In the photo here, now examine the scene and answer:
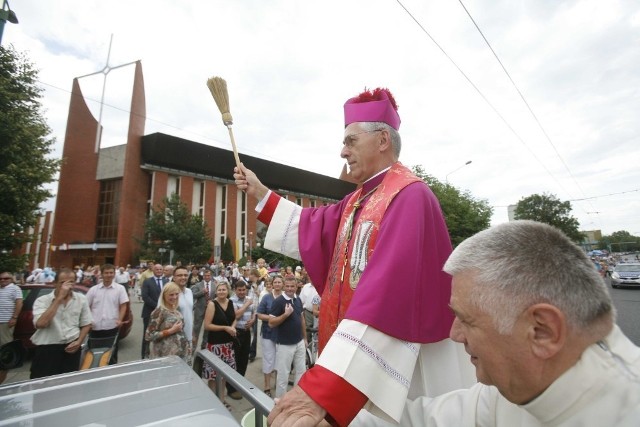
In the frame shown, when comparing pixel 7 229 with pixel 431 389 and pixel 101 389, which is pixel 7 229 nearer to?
pixel 101 389

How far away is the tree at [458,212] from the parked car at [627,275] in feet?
42.4

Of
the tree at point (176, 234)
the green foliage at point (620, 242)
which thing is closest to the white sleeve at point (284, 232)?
the tree at point (176, 234)

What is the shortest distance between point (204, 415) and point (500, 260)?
137 centimetres

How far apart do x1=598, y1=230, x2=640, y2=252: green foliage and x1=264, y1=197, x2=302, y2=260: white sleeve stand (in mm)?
114169

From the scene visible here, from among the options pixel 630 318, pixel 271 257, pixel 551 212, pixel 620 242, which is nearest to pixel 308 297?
pixel 630 318

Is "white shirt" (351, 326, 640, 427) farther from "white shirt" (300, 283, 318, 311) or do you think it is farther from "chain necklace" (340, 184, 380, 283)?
"white shirt" (300, 283, 318, 311)

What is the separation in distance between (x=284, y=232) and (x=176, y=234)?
30611 millimetres

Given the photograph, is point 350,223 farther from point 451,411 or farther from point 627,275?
point 627,275

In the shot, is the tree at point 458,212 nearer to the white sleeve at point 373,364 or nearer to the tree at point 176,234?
the tree at point 176,234

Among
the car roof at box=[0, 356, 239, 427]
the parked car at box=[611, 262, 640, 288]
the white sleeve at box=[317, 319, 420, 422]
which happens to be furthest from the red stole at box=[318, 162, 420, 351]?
the parked car at box=[611, 262, 640, 288]

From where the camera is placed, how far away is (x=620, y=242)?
321 feet

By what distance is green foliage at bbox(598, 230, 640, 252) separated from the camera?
309 feet

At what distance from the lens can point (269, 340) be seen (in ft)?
20.0

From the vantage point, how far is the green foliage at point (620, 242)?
309 ft
